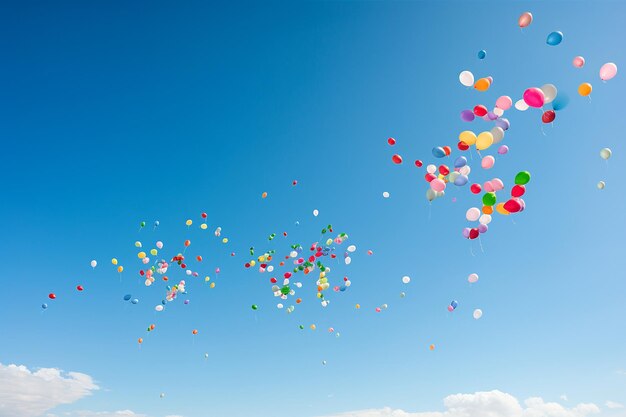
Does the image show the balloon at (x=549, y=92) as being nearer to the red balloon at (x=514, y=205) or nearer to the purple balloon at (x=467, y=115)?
the purple balloon at (x=467, y=115)

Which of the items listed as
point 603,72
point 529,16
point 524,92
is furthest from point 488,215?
point 529,16

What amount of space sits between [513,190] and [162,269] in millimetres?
11074

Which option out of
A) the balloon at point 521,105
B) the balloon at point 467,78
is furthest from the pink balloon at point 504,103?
the balloon at point 467,78

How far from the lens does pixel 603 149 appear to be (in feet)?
30.6

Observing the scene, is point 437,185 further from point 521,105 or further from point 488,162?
point 521,105

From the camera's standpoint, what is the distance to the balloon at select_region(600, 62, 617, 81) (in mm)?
8000

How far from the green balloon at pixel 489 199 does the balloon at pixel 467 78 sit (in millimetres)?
2586

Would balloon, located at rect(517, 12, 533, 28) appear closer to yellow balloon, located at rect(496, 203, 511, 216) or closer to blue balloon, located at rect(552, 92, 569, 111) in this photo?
blue balloon, located at rect(552, 92, 569, 111)

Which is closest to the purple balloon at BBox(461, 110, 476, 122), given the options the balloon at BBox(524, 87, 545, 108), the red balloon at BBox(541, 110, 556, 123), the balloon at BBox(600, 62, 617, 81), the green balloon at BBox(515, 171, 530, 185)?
the balloon at BBox(524, 87, 545, 108)

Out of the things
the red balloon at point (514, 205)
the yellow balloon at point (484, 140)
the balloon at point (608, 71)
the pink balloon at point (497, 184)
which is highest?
the balloon at point (608, 71)

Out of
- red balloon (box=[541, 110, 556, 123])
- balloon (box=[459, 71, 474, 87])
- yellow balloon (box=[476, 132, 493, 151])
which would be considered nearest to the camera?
red balloon (box=[541, 110, 556, 123])

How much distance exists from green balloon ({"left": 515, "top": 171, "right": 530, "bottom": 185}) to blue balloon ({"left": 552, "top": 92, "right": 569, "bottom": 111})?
58.1 inches

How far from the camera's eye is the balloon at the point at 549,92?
25.9 ft

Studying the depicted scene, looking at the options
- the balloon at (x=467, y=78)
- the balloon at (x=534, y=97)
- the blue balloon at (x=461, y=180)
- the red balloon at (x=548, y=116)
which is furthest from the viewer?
the blue balloon at (x=461, y=180)
